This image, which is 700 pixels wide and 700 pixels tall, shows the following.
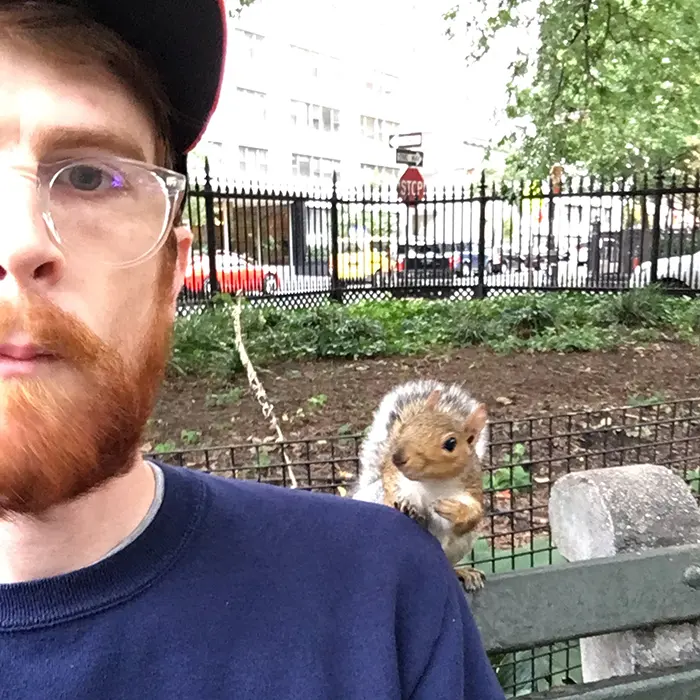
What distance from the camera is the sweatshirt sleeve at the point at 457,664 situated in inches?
44.5

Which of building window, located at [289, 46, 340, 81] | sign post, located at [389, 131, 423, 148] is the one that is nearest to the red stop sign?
sign post, located at [389, 131, 423, 148]

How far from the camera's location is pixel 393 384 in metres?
6.91

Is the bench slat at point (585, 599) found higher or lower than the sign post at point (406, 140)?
lower

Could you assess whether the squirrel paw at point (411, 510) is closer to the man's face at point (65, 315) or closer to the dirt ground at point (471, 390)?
the man's face at point (65, 315)

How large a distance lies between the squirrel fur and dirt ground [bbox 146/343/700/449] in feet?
11.1

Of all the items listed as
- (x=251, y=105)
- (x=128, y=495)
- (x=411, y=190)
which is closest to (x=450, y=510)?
(x=128, y=495)

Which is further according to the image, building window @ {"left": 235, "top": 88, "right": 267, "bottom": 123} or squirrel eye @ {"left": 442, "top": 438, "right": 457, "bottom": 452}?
building window @ {"left": 235, "top": 88, "right": 267, "bottom": 123}

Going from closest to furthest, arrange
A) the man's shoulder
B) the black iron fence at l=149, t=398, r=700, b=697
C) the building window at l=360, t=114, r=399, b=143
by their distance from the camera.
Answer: the man's shoulder, the black iron fence at l=149, t=398, r=700, b=697, the building window at l=360, t=114, r=399, b=143

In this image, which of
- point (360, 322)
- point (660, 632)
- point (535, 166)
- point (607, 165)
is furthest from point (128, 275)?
point (607, 165)

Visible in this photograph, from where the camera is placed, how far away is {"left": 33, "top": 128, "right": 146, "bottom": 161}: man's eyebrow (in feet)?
3.35

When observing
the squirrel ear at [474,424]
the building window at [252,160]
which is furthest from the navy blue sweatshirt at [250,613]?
the building window at [252,160]

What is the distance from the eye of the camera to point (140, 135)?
1.16 metres

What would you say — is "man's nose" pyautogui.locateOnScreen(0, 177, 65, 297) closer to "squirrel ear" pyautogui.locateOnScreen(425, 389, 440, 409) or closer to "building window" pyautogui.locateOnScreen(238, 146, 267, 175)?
A: "squirrel ear" pyautogui.locateOnScreen(425, 389, 440, 409)

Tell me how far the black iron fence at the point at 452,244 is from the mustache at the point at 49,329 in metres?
10.5
